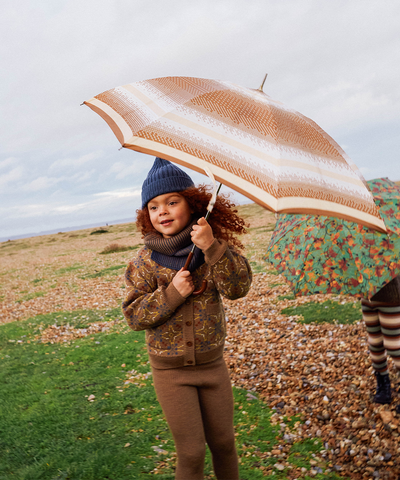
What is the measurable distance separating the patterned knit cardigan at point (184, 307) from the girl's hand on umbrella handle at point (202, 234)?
0.06 meters

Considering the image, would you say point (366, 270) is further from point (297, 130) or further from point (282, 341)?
point (282, 341)

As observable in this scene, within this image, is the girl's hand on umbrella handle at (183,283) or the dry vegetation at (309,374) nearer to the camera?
the girl's hand on umbrella handle at (183,283)

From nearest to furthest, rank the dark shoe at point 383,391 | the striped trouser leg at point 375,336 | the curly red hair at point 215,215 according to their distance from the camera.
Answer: the curly red hair at point 215,215 → the striped trouser leg at point 375,336 → the dark shoe at point 383,391

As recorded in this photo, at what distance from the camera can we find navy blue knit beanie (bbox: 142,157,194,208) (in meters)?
3.14

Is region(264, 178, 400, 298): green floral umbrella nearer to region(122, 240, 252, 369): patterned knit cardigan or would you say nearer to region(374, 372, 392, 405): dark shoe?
region(374, 372, 392, 405): dark shoe

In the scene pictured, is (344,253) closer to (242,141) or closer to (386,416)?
(386,416)

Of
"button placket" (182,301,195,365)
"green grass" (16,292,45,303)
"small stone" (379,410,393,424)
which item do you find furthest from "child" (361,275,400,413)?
"green grass" (16,292,45,303)

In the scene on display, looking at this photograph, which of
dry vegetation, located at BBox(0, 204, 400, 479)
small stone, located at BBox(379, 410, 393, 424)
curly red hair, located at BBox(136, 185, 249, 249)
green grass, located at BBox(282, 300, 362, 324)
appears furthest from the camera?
green grass, located at BBox(282, 300, 362, 324)

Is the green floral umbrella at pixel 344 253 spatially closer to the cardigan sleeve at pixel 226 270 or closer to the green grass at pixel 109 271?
the cardigan sleeve at pixel 226 270

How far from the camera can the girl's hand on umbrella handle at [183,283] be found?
2994 millimetres

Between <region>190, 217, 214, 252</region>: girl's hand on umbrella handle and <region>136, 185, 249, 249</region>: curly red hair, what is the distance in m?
0.42

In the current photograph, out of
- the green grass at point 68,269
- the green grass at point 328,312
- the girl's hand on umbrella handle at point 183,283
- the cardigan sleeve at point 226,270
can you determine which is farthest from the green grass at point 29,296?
the cardigan sleeve at point 226,270

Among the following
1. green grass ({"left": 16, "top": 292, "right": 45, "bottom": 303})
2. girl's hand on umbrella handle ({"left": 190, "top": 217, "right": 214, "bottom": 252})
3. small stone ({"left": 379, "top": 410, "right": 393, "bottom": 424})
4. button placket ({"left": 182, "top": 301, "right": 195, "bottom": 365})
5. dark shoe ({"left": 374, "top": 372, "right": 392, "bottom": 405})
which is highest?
girl's hand on umbrella handle ({"left": 190, "top": 217, "right": 214, "bottom": 252})

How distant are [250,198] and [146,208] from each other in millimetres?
1437
